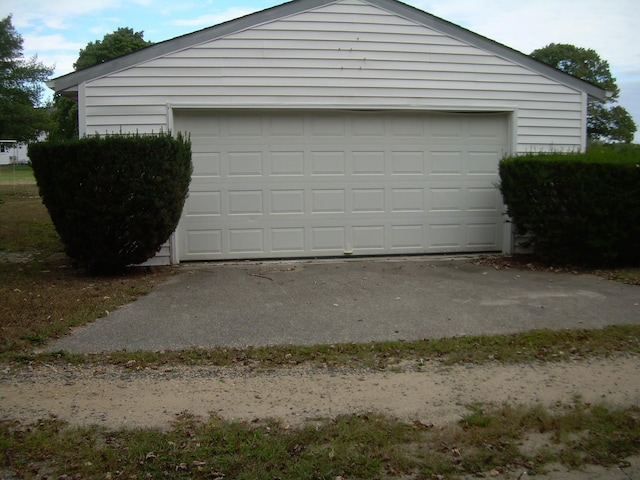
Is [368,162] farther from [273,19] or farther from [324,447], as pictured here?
[324,447]

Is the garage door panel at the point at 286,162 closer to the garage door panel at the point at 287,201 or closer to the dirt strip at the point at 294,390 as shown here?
the garage door panel at the point at 287,201

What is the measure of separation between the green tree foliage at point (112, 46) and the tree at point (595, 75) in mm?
26702

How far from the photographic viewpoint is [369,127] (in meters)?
10.7

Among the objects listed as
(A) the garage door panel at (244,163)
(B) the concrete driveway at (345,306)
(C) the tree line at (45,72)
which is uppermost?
(C) the tree line at (45,72)

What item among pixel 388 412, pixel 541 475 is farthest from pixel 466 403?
pixel 541 475

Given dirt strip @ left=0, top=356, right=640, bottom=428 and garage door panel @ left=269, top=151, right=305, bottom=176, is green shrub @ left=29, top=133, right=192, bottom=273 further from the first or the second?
dirt strip @ left=0, top=356, right=640, bottom=428

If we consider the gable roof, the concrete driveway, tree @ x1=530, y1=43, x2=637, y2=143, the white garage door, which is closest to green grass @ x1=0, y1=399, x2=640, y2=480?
the concrete driveway

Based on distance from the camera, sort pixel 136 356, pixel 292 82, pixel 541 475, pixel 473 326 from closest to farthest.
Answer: pixel 541 475
pixel 136 356
pixel 473 326
pixel 292 82

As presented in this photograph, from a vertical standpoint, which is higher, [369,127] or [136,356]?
[369,127]

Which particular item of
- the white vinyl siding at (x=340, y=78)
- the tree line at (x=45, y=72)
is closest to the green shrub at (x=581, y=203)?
the white vinyl siding at (x=340, y=78)

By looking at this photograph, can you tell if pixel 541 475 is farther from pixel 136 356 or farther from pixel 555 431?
pixel 136 356

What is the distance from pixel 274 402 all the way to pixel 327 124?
6.77 metres

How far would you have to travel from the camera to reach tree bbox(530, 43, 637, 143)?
118 ft

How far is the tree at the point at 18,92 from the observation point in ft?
133
